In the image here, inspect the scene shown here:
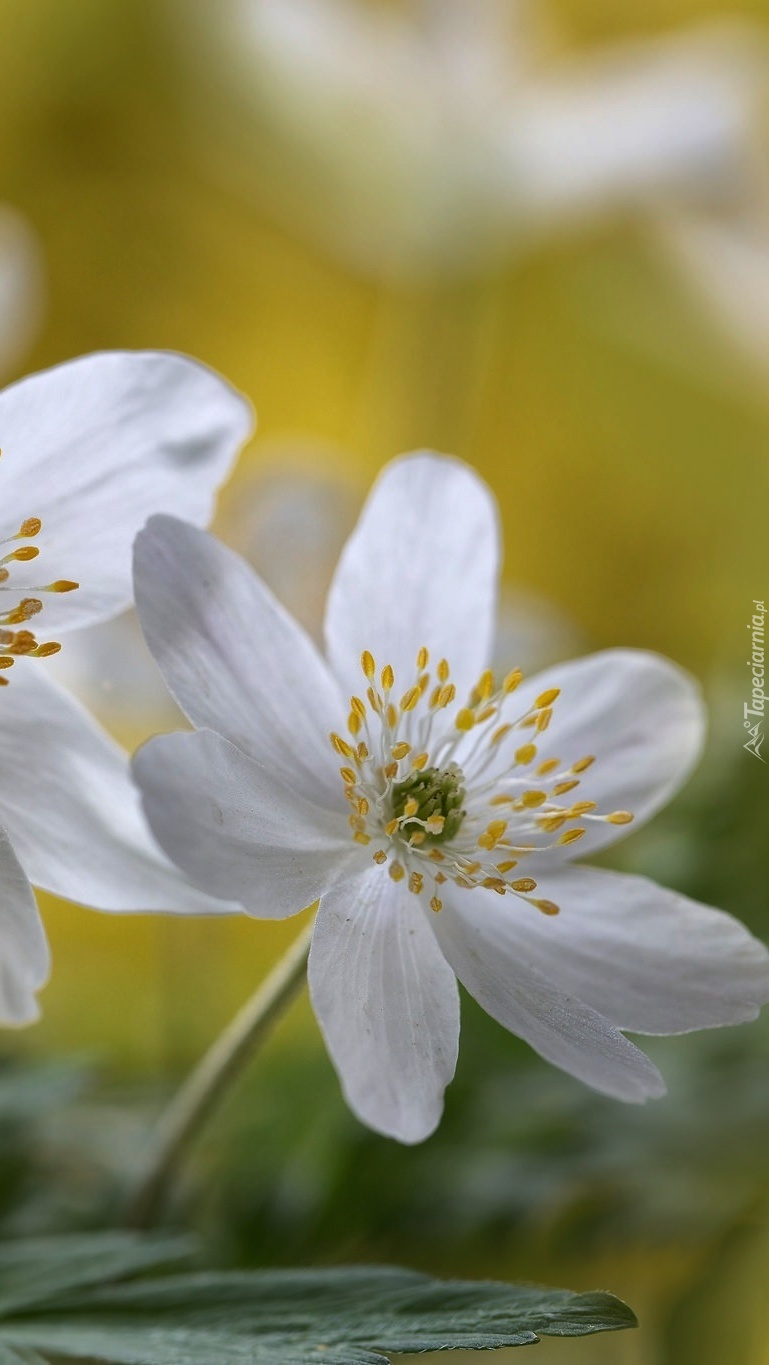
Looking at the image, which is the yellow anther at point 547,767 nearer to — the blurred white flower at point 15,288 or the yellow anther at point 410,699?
the yellow anther at point 410,699

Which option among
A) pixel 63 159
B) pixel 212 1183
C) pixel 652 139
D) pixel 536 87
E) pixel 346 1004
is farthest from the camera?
pixel 63 159

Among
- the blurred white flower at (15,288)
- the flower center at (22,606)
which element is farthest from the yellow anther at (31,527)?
the blurred white flower at (15,288)

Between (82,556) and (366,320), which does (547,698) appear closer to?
(82,556)

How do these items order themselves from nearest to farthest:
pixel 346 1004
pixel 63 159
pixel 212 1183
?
pixel 346 1004 → pixel 212 1183 → pixel 63 159

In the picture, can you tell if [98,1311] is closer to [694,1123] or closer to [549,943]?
[549,943]

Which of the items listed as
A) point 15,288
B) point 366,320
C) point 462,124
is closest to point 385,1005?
point 15,288

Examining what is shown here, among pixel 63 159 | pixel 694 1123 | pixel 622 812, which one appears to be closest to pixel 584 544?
pixel 63 159
